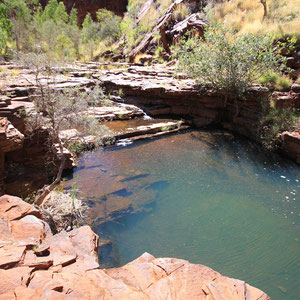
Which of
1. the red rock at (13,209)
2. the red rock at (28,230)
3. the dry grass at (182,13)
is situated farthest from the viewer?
the dry grass at (182,13)

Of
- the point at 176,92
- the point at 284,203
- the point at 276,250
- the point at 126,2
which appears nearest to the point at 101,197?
the point at 276,250

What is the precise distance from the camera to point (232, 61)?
1070cm

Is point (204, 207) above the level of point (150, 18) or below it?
below

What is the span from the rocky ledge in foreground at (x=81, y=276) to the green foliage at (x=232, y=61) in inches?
394

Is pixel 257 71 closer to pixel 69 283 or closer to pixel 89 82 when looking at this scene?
pixel 89 82

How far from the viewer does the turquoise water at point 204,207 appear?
497 centimetres

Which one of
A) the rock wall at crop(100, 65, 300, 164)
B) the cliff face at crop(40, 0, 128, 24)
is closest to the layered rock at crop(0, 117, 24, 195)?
the rock wall at crop(100, 65, 300, 164)

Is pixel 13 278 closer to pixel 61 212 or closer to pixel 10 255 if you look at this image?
pixel 10 255

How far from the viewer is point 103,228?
5.79 metres

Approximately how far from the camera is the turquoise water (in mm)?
4969

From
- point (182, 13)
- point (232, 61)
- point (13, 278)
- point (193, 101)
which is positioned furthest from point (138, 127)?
point (182, 13)

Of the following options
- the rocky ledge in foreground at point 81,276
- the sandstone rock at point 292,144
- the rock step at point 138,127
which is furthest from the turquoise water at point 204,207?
the rocky ledge in foreground at point 81,276

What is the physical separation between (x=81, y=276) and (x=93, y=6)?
45924 millimetres

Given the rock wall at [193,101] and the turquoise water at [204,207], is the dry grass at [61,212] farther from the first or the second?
the rock wall at [193,101]
